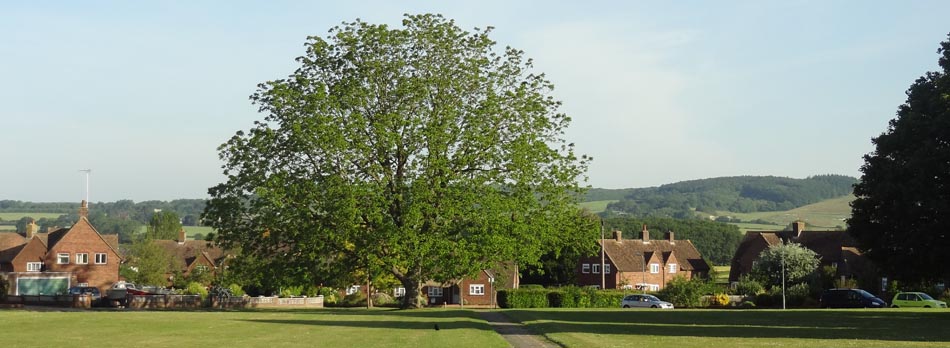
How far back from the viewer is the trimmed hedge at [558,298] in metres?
81.3

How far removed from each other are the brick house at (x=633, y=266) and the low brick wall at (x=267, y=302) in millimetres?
48977

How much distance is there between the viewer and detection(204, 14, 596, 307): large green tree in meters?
51.5

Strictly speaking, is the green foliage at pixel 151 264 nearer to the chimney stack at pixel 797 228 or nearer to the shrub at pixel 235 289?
the shrub at pixel 235 289

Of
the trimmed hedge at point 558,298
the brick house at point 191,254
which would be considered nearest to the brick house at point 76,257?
the brick house at point 191,254

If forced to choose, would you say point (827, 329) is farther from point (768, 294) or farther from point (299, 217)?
point (768, 294)

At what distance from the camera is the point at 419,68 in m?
54.6

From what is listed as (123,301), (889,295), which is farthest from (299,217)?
(889,295)

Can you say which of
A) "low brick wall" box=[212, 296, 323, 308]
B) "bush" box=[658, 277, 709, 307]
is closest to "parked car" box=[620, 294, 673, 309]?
"bush" box=[658, 277, 709, 307]

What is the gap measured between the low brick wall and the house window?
3935 centimetres

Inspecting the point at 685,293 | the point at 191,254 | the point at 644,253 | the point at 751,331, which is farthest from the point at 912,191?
the point at 191,254

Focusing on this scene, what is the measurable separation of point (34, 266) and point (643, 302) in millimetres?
66137

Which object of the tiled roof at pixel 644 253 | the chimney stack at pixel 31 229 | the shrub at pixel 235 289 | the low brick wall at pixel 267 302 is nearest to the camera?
the low brick wall at pixel 267 302

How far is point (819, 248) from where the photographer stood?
374ft

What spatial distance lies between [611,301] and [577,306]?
314 centimetres
